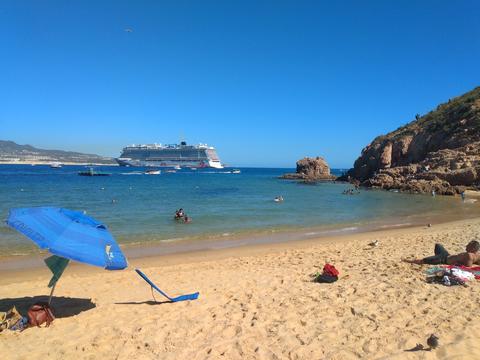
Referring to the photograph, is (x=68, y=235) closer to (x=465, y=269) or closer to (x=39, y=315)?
(x=39, y=315)

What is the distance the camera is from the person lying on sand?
8156 millimetres

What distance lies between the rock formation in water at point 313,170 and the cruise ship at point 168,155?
1761 inches

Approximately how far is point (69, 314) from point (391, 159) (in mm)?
56769

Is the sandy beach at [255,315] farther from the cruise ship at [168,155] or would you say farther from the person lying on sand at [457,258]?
the cruise ship at [168,155]

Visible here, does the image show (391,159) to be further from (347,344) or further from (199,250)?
(347,344)

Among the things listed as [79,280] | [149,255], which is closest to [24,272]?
[79,280]

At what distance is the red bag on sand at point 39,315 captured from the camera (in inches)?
227

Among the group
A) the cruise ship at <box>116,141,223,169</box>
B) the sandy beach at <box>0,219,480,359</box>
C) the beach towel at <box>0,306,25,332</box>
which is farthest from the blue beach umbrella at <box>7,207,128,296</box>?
the cruise ship at <box>116,141,223,169</box>

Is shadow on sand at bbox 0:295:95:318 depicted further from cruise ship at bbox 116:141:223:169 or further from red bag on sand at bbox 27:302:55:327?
cruise ship at bbox 116:141:223:169

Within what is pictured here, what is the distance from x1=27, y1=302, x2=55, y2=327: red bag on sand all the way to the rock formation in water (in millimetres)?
71151

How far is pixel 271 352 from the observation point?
15.4ft

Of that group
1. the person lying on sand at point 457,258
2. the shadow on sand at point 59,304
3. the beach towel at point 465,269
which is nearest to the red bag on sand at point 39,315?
the shadow on sand at point 59,304

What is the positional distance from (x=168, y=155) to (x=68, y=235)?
114 meters

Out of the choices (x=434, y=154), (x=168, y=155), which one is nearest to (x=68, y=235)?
(x=434, y=154)
